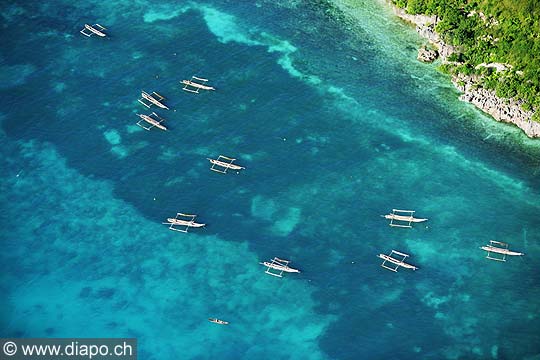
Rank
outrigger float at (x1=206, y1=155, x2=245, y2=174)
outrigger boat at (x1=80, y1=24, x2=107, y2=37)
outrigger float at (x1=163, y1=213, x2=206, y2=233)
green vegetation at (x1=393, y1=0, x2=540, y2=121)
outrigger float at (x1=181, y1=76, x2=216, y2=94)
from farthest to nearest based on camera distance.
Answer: outrigger boat at (x1=80, y1=24, x2=107, y2=37) → outrigger float at (x1=181, y1=76, x2=216, y2=94) → green vegetation at (x1=393, y1=0, x2=540, y2=121) → outrigger float at (x1=206, y1=155, x2=245, y2=174) → outrigger float at (x1=163, y1=213, x2=206, y2=233)

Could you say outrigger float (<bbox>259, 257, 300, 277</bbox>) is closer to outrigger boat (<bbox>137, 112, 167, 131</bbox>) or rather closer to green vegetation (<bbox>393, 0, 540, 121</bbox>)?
outrigger boat (<bbox>137, 112, 167, 131</bbox>)

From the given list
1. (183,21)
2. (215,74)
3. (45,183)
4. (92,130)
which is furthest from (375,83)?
(45,183)

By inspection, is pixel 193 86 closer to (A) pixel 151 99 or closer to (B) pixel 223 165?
(A) pixel 151 99

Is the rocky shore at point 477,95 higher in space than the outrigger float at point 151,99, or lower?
higher

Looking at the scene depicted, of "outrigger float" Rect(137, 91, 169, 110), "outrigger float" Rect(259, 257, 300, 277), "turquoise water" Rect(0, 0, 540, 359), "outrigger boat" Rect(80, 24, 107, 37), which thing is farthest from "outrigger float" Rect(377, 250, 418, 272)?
"outrigger boat" Rect(80, 24, 107, 37)

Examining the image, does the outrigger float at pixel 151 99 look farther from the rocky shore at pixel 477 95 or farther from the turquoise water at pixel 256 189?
the rocky shore at pixel 477 95

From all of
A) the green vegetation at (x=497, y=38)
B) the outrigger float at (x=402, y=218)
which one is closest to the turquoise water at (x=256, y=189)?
the outrigger float at (x=402, y=218)
